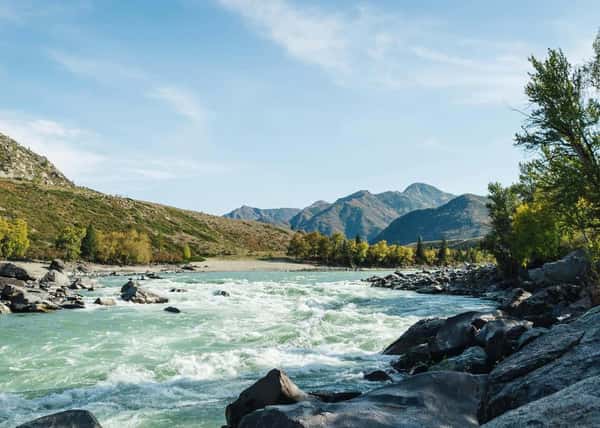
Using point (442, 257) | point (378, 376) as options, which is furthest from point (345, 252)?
point (378, 376)

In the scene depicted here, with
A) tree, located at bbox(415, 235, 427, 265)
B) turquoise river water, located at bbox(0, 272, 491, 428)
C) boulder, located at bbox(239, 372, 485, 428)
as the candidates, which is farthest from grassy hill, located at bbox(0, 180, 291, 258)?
boulder, located at bbox(239, 372, 485, 428)

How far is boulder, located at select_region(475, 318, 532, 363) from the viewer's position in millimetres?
13406

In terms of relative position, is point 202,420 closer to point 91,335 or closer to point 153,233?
point 91,335

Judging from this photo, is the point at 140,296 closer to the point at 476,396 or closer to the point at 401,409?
the point at 401,409

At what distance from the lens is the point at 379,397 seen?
825 centimetres

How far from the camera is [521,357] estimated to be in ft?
28.2

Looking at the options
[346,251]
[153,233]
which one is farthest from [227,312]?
[153,233]

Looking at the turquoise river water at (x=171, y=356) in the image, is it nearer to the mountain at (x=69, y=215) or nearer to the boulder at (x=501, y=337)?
the boulder at (x=501, y=337)

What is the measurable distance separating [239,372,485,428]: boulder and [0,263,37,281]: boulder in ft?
180

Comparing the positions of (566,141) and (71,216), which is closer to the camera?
(566,141)

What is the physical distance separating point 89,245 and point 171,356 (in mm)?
108538

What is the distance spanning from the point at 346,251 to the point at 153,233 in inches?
3192

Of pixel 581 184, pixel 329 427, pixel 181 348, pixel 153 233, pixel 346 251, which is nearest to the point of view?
pixel 329 427

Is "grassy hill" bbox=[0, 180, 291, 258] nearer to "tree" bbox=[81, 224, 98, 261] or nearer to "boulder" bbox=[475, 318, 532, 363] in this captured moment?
"tree" bbox=[81, 224, 98, 261]
